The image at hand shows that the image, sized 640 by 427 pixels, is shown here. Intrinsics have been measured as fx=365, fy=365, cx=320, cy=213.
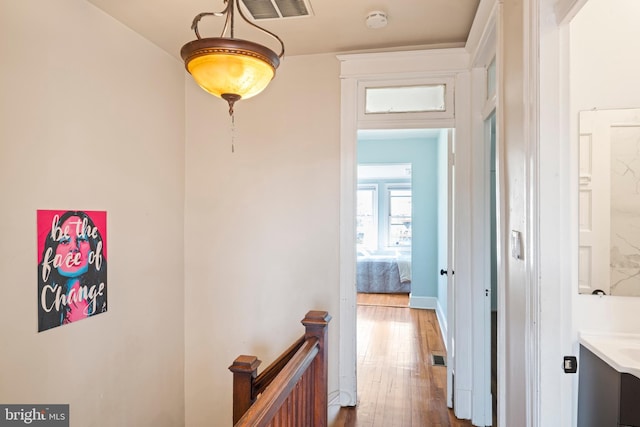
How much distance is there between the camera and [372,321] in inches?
205

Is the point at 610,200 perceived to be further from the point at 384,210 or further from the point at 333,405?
the point at 384,210

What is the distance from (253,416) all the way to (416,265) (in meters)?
5.22

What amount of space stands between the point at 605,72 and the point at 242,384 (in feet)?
7.16

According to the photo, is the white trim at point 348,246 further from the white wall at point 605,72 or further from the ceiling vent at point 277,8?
the white wall at point 605,72

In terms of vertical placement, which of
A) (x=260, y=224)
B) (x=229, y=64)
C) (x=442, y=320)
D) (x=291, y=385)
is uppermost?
(x=229, y=64)

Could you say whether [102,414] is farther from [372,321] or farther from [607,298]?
[372,321]

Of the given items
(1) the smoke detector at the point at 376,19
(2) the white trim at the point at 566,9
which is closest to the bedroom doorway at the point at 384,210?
(1) the smoke detector at the point at 376,19

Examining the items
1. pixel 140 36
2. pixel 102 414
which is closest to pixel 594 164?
pixel 140 36

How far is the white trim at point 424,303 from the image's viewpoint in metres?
5.91

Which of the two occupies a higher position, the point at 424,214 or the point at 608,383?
the point at 424,214

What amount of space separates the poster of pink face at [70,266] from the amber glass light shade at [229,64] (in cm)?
127

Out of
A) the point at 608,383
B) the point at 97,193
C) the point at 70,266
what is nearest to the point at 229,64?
the point at 97,193

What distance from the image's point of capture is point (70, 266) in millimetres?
2148

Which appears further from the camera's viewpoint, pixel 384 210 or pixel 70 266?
pixel 384 210
